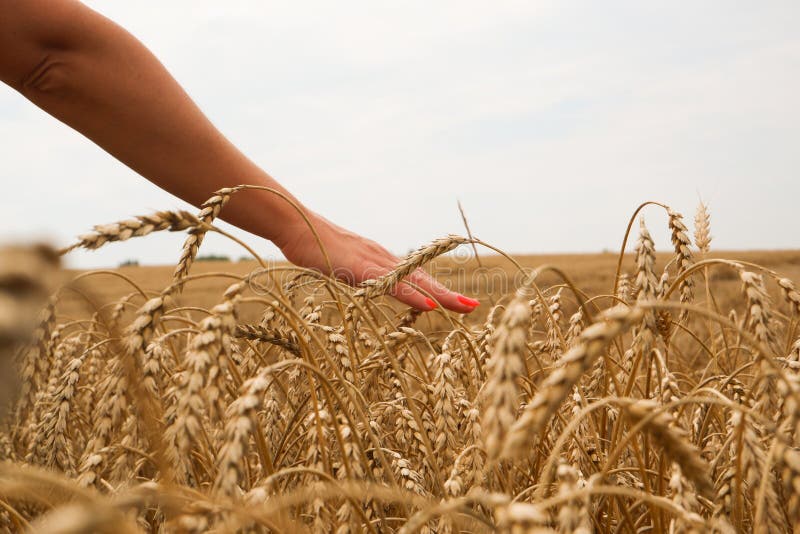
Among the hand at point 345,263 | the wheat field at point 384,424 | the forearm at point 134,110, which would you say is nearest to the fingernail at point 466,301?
the hand at point 345,263

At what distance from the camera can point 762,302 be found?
91 centimetres

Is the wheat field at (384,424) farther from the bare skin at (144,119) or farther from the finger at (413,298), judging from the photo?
the bare skin at (144,119)

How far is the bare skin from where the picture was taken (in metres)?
1.50

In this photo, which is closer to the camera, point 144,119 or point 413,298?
point 144,119

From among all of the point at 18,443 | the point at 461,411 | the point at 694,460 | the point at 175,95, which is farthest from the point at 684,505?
the point at 18,443

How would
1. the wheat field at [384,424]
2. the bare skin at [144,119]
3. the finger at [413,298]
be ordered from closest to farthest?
1. the wheat field at [384,424]
2. the bare skin at [144,119]
3. the finger at [413,298]

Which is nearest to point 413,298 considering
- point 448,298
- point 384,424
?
point 448,298

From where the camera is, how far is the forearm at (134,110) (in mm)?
1527

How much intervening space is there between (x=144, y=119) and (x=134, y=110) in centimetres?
3

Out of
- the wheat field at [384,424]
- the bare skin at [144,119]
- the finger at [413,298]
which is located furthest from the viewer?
the finger at [413,298]

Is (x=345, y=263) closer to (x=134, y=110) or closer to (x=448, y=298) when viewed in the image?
(x=448, y=298)

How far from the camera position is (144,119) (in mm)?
1665

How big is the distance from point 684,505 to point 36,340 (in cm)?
90

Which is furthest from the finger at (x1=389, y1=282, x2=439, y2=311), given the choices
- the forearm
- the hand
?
the forearm
